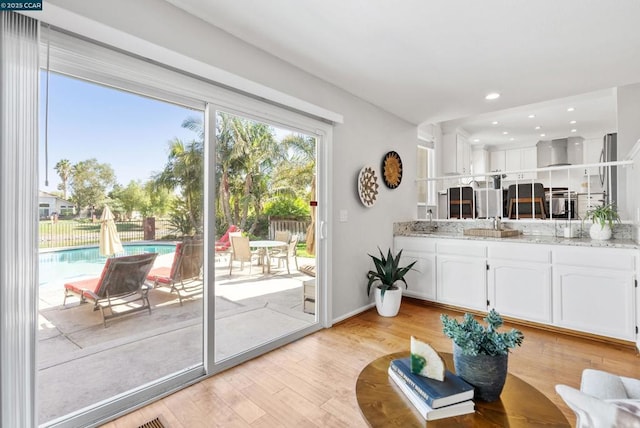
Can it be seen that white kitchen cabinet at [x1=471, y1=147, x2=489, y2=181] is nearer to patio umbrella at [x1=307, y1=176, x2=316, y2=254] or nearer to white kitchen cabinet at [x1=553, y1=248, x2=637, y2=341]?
white kitchen cabinet at [x1=553, y1=248, x2=637, y2=341]

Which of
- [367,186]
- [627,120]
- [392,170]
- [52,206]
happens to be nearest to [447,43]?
[367,186]

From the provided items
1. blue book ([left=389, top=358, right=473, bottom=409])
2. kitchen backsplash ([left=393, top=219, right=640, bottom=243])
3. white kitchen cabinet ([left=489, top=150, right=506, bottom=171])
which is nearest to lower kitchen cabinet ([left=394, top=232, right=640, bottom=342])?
kitchen backsplash ([left=393, top=219, right=640, bottom=243])

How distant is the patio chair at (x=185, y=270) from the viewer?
212 cm

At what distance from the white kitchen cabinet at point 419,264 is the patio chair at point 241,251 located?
85.5 inches

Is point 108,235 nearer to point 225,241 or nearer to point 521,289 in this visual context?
point 225,241

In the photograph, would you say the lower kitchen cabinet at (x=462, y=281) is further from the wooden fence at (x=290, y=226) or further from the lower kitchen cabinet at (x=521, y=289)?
the wooden fence at (x=290, y=226)

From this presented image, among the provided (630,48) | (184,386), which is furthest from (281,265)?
(630,48)

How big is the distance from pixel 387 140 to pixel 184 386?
3.26 m

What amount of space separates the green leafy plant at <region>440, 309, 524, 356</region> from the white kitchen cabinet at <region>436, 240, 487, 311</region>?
8.04ft

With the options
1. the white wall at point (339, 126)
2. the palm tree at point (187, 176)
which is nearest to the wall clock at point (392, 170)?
the white wall at point (339, 126)

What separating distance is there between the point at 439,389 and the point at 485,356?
21 centimetres

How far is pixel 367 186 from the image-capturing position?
3523 mm

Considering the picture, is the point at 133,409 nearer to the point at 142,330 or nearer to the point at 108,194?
the point at 142,330

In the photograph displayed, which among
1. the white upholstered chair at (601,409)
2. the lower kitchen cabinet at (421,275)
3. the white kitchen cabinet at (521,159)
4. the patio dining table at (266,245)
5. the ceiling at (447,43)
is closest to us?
the white upholstered chair at (601,409)
